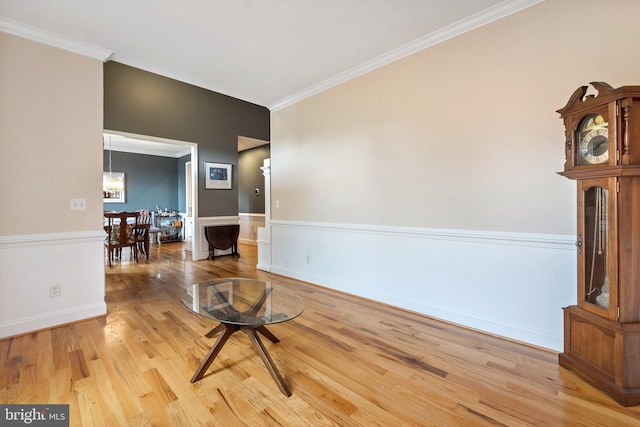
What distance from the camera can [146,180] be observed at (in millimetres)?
8680

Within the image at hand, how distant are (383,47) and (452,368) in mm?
2940

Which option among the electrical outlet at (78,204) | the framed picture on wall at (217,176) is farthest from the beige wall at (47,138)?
the framed picture on wall at (217,176)

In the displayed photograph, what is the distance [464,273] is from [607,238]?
1055mm

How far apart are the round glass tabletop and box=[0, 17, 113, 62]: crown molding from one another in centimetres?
253

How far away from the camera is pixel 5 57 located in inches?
94.2

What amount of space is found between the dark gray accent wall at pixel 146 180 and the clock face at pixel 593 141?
973 cm

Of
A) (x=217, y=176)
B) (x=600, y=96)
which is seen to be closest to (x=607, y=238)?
(x=600, y=96)

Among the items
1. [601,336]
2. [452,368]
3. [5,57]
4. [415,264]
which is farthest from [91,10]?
[601,336]

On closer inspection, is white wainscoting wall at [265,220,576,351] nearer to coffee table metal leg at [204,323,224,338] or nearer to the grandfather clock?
the grandfather clock

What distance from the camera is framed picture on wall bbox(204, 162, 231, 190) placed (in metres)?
5.73

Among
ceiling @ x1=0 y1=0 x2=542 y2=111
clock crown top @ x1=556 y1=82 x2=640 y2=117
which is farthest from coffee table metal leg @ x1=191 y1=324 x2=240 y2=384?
clock crown top @ x1=556 y1=82 x2=640 y2=117

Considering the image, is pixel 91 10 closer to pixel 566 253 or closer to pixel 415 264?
pixel 415 264

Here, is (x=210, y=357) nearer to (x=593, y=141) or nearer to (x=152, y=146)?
(x=593, y=141)

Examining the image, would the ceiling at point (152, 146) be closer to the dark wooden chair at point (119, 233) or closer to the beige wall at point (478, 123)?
the dark wooden chair at point (119, 233)
